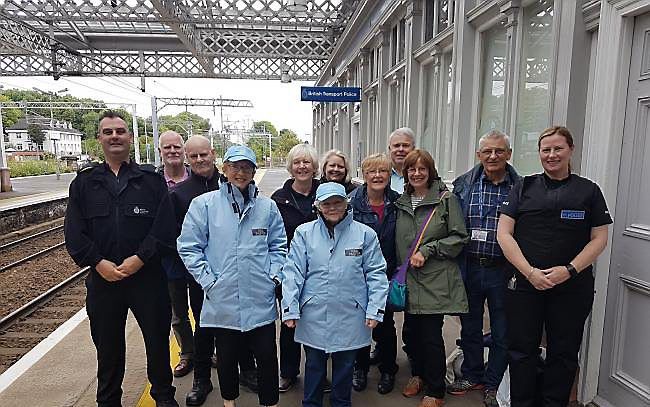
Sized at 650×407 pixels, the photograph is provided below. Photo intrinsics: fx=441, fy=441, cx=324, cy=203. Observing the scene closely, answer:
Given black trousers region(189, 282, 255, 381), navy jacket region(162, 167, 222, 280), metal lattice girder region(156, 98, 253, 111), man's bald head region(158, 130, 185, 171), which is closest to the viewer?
black trousers region(189, 282, 255, 381)

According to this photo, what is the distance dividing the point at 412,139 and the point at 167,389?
269 cm

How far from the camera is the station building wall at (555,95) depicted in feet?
9.07

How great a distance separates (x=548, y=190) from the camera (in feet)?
8.63

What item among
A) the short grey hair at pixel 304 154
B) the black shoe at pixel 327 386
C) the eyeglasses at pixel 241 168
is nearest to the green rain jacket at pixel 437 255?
the short grey hair at pixel 304 154

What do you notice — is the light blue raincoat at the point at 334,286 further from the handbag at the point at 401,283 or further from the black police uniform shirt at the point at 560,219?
the black police uniform shirt at the point at 560,219

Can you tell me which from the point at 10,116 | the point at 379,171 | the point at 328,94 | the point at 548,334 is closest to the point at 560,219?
the point at 548,334

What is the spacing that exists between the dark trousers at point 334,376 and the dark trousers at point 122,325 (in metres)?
1.00

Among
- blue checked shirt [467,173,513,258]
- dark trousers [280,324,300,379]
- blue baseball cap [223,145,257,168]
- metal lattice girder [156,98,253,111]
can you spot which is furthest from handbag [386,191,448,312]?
metal lattice girder [156,98,253,111]

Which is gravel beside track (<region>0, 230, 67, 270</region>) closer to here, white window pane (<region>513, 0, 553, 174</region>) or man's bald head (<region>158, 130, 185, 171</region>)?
man's bald head (<region>158, 130, 185, 171</region>)

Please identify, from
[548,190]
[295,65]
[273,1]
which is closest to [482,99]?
[548,190]

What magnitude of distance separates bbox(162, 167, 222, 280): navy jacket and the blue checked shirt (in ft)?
6.24

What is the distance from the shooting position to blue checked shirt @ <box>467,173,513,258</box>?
306cm

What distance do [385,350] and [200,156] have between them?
82.8 inches

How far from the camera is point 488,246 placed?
3072 millimetres
